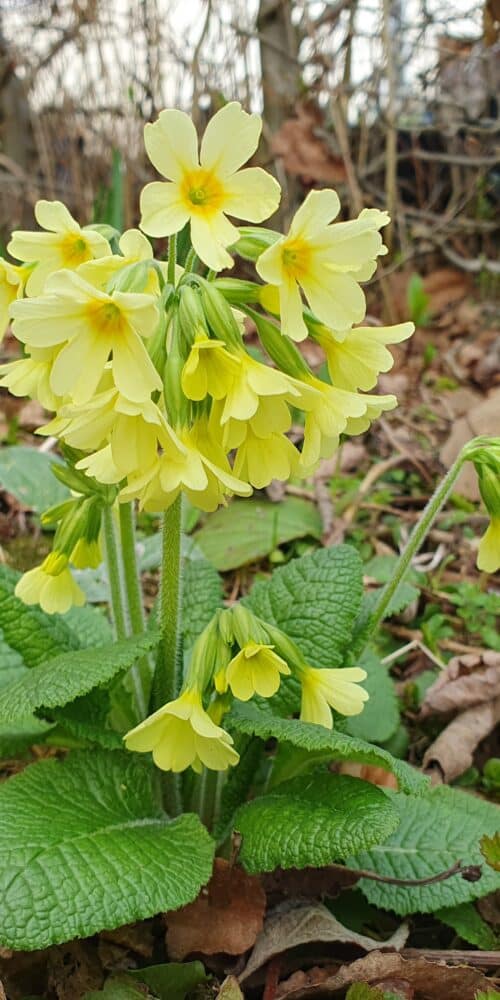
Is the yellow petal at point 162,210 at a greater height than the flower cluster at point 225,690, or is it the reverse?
the yellow petal at point 162,210

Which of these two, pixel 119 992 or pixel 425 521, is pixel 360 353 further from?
pixel 119 992

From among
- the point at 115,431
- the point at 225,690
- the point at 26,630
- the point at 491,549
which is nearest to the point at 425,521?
the point at 491,549

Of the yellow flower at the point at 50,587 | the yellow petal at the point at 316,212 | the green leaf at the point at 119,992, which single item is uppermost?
the yellow petal at the point at 316,212

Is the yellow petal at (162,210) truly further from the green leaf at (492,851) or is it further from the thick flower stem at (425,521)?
the green leaf at (492,851)

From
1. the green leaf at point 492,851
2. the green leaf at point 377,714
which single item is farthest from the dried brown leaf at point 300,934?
the green leaf at point 377,714

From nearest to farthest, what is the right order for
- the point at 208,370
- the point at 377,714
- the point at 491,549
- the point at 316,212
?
the point at 316,212
the point at 208,370
the point at 491,549
the point at 377,714
